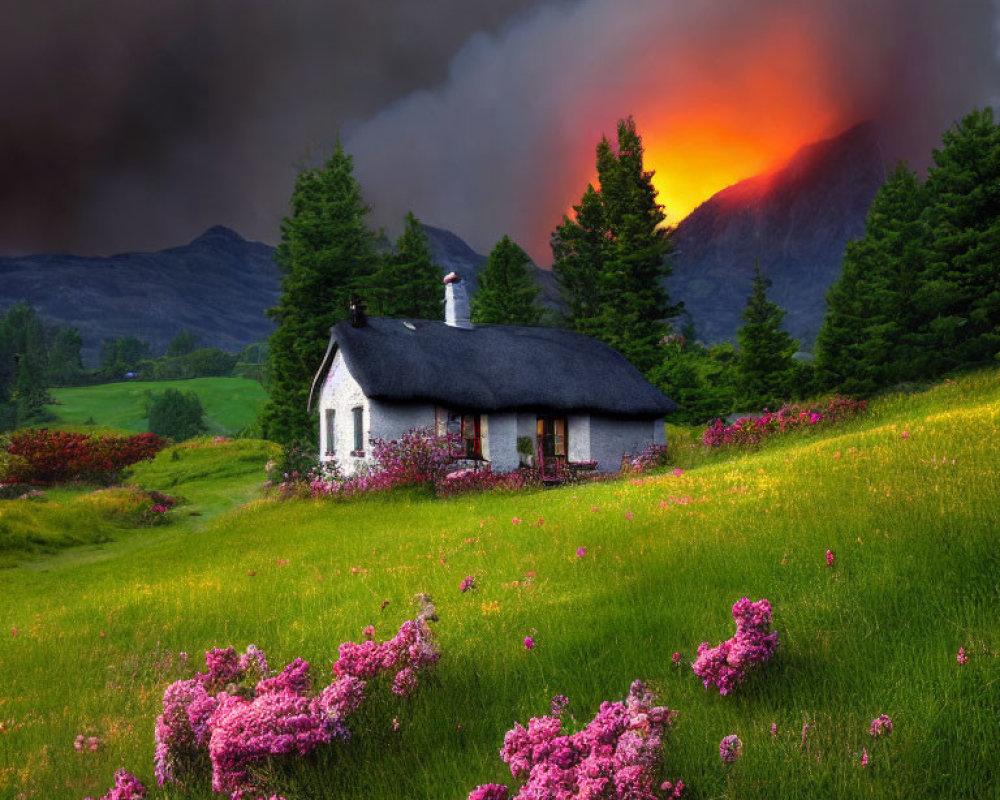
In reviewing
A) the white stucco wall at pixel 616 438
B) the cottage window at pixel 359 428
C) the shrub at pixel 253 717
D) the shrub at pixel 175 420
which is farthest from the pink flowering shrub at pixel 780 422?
the shrub at pixel 175 420

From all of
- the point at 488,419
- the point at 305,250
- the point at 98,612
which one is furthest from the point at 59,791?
the point at 305,250

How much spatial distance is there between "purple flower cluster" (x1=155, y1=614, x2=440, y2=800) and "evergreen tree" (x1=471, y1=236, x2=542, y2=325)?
102ft

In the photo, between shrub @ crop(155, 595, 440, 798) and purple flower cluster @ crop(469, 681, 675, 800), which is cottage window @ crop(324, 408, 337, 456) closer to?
shrub @ crop(155, 595, 440, 798)

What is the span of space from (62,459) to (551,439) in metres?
20.6

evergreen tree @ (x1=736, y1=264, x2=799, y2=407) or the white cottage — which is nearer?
the white cottage

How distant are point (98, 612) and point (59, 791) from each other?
5334mm

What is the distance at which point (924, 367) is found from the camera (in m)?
27.1

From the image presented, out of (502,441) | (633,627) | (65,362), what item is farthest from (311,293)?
(65,362)

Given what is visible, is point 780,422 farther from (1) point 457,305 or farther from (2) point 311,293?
(2) point 311,293

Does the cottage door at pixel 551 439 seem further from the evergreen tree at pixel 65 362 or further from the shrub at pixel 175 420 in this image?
the evergreen tree at pixel 65 362

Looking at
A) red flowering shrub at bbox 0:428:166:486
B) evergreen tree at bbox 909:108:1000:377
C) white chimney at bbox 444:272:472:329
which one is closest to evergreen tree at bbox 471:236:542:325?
white chimney at bbox 444:272:472:329

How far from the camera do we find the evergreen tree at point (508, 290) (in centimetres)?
3444

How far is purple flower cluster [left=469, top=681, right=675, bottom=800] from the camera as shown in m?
2.22

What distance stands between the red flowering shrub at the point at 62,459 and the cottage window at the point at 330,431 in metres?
11.5
